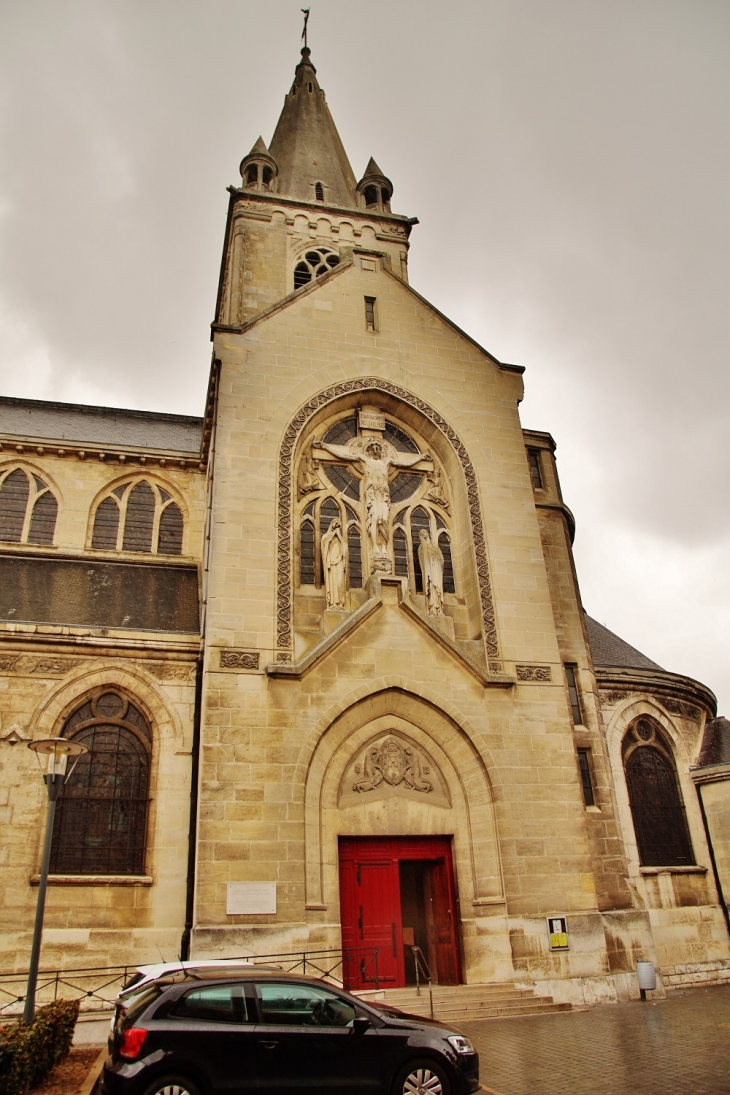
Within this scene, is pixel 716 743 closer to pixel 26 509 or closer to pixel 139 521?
pixel 139 521

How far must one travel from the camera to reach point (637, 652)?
76.4 ft

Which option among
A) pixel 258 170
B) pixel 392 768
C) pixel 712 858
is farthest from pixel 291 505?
pixel 258 170

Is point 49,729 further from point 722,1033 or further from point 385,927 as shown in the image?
point 722,1033

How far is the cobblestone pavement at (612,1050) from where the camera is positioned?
349 inches

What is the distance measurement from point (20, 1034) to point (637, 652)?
18.9 m

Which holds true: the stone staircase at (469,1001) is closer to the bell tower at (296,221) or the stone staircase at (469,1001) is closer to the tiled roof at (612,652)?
the tiled roof at (612,652)

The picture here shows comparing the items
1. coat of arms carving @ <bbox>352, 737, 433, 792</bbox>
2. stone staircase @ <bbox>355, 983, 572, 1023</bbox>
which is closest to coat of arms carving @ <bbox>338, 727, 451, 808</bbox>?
coat of arms carving @ <bbox>352, 737, 433, 792</bbox>

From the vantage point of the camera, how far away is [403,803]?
16.2m

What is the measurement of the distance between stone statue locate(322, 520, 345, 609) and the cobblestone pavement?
822 centimetres

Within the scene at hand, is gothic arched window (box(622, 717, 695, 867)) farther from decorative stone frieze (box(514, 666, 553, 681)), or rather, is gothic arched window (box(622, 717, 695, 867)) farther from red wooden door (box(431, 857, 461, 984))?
red wooden door (box(431, 857, 461, 984))

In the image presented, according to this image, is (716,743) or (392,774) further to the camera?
(716,743)

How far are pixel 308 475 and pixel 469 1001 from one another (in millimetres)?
11472

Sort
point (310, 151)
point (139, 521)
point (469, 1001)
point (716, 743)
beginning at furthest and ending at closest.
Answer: point (310, 151)
point (139, 521)
point (716, 743)
point (469, 1001)

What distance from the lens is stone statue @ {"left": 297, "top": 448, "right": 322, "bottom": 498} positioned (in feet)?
63.8
